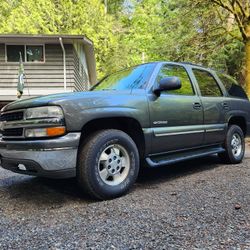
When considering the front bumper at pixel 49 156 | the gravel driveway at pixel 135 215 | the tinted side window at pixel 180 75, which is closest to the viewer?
the gravel driveway at pixel 135 215

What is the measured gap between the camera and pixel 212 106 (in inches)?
225

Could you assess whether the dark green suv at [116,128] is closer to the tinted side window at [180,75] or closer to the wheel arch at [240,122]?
the tinted side window at [180,75]

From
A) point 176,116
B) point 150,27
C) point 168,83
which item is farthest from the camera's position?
point 150,27

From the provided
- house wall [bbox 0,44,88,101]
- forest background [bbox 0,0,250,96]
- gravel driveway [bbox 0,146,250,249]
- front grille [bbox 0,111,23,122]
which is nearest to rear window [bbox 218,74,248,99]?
gravel driveway [bbox 0,146,250,249]

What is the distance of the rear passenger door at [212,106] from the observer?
560 centimetres

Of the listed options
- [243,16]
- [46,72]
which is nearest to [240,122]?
[243,16]

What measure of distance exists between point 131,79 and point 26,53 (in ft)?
→ 37.3

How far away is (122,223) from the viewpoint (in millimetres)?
3301

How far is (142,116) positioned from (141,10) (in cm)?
3146

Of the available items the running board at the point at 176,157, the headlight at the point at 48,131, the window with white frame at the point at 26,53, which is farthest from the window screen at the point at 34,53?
the headlight at the point at 48,131

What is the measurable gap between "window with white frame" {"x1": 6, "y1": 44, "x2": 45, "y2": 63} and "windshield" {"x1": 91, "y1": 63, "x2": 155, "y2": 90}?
1061 cm

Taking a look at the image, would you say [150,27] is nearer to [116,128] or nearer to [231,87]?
[231,87]

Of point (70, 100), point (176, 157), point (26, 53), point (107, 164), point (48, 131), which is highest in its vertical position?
point (26, 53)

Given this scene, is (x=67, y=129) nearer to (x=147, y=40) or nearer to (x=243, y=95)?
(x=243, y=95)
